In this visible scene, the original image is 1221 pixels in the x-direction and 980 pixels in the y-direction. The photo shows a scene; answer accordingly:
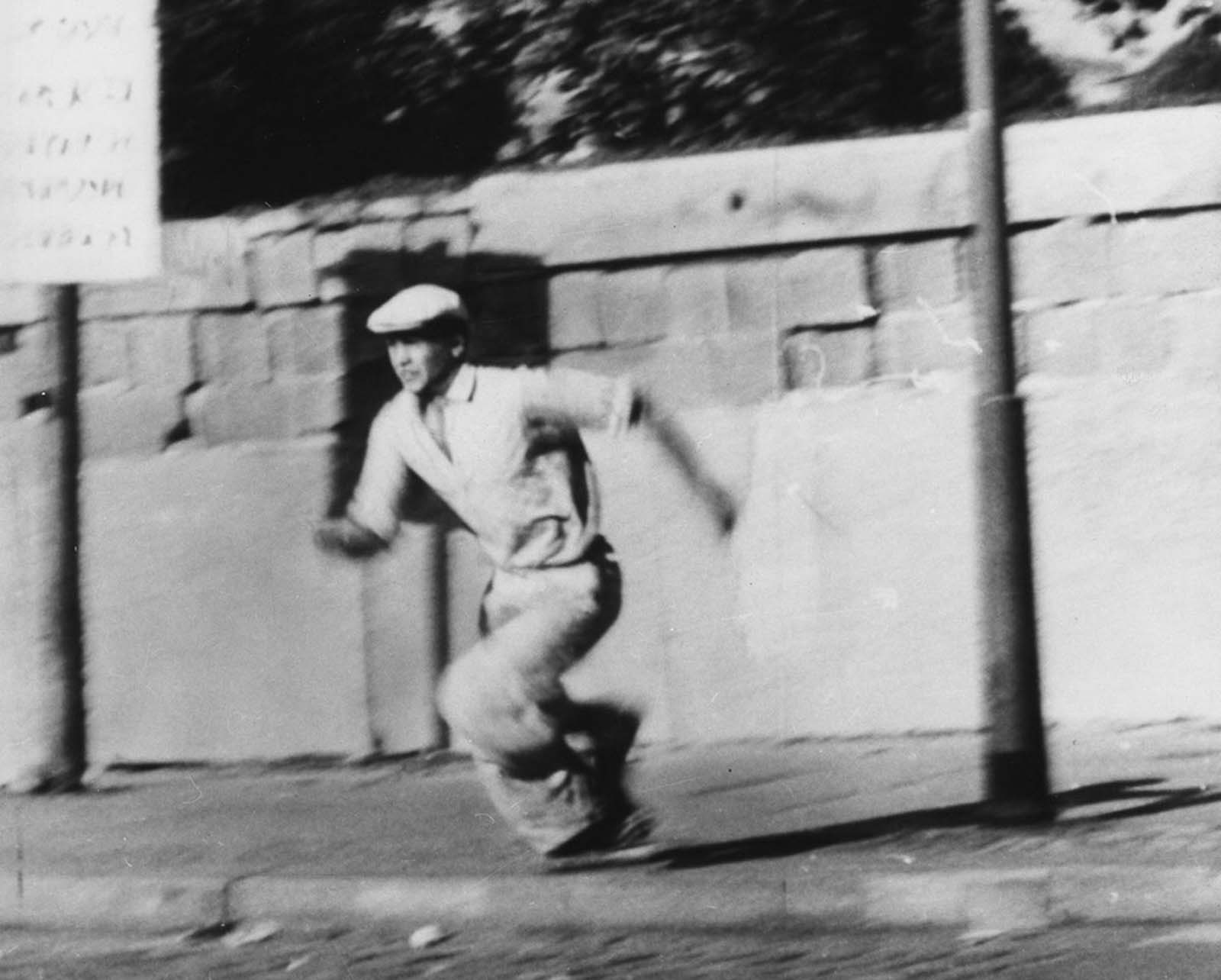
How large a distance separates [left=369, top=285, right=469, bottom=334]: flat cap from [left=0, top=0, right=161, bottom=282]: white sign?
3.69 ft

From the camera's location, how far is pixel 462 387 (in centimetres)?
611

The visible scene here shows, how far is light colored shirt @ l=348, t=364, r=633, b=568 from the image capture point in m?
5.97

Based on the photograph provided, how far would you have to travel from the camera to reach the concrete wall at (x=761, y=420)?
263 inches

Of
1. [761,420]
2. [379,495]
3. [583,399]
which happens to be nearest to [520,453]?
[583,399]

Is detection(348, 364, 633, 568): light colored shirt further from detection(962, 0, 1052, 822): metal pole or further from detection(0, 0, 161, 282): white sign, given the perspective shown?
detection(0, 0, 161, 282): white sign

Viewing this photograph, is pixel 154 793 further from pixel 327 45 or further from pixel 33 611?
pixel 327 45

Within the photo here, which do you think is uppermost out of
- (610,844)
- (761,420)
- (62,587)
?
(761,420)

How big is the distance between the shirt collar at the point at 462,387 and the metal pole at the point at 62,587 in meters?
1.77

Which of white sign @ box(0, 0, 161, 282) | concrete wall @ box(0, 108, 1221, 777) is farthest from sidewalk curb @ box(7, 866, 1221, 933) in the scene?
white sign @ box(0, 0, 161, 282)

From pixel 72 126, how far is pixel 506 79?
1.48 m

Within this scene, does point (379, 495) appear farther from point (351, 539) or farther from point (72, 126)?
point (72, 126)

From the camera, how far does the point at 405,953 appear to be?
5.48 m

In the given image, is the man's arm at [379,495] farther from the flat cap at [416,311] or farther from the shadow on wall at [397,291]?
the shadow on wall at [397,291]

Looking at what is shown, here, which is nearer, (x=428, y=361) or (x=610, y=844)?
(x=610, y=844)
